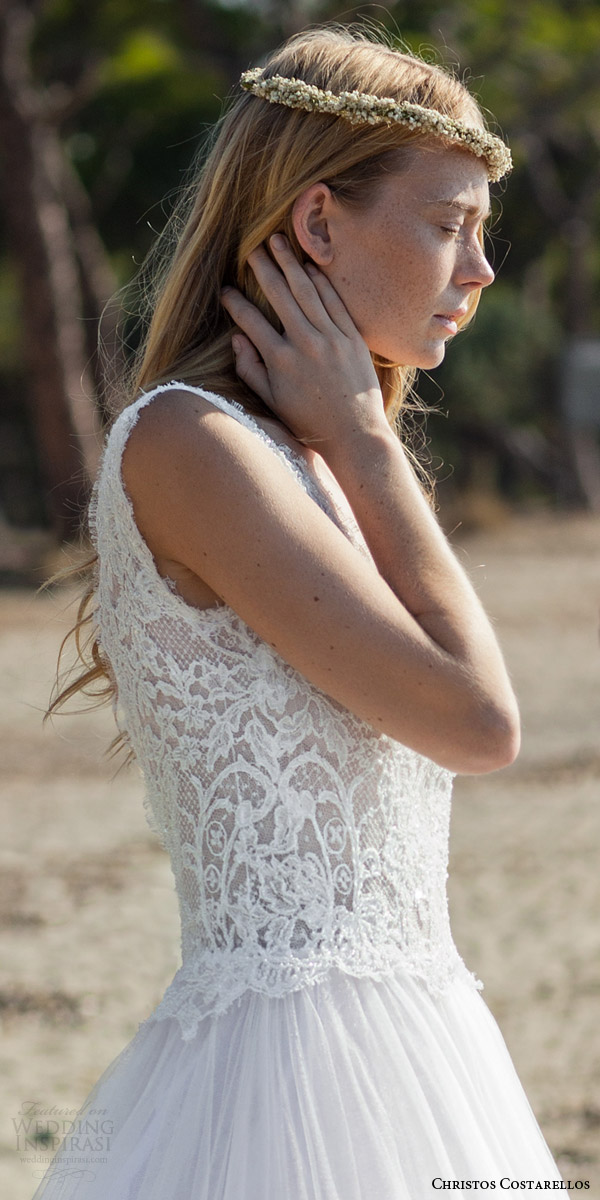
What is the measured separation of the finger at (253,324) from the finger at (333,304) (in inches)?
2.7

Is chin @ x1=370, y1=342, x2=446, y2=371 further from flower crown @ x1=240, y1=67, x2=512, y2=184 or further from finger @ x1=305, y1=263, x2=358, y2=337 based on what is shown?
flower crown @ x1=240, y1=67, x2=512, y2=184

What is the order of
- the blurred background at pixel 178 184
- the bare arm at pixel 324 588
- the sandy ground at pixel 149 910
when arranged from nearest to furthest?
the bare arm at pixel 324 588 < the sandy ground at pixel 149 910 < the blurred background at pixel 178 184

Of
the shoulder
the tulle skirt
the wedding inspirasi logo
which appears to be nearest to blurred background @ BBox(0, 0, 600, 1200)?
the wedding inspirasi logo

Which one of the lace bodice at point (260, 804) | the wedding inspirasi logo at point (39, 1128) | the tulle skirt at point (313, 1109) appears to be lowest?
the wedding inspirasi logo at point (39, 1128)

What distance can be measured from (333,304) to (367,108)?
238mm

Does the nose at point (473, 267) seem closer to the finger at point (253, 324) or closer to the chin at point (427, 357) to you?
the chin at point (427, 357)

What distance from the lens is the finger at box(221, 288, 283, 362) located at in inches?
62.2

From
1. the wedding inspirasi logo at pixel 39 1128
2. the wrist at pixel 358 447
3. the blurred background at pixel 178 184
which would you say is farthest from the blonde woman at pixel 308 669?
the blurred background at pixel 178 184

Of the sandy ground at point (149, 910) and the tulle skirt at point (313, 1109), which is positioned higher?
the tulle skirt at point (313, 1109)

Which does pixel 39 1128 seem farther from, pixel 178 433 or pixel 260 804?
pixel 178 433

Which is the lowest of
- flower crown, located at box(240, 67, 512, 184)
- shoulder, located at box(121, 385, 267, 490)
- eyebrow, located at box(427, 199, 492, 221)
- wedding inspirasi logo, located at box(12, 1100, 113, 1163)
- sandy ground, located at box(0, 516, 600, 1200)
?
sandy ground, located at box(0, 516, 600, 1200)

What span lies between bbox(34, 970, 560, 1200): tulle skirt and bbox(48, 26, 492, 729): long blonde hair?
0.53 meters

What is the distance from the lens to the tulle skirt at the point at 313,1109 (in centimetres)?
137

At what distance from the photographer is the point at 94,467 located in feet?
37.6
